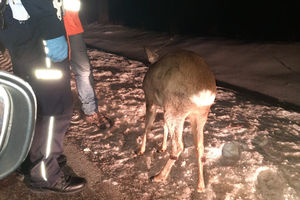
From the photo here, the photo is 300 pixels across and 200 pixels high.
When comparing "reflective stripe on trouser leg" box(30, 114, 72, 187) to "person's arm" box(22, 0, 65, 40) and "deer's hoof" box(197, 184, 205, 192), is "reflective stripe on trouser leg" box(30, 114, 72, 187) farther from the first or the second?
"deer's hoof" box(197, 184, 205, 192)

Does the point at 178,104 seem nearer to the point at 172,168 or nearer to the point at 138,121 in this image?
the point at 172,168

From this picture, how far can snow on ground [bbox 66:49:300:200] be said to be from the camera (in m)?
2.46

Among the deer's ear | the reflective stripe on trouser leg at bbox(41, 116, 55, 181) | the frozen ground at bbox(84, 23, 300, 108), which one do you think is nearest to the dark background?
the frozen ground at bbox(84, 23, 300, 108)

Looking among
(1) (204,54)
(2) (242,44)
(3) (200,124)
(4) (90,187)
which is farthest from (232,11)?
(4) (90,187)

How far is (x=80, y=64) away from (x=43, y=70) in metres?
1.24

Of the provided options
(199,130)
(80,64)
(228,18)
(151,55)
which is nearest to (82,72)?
(80,64)

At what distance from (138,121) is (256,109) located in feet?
6.47

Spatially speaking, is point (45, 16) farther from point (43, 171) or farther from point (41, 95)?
point (43, 171)

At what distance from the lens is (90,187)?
2518 mm

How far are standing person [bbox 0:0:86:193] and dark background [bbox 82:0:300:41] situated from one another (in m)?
8.14

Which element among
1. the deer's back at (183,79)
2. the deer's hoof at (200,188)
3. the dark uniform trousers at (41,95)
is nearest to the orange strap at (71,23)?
the dark uniform trousers at (41,95)

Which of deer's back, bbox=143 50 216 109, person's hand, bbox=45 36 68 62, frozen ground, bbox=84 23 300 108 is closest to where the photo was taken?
person's hand, bbox=45 36 68 62

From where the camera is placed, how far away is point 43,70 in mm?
2053

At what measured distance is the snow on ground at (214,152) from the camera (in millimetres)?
2457
